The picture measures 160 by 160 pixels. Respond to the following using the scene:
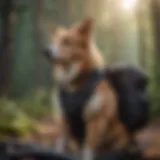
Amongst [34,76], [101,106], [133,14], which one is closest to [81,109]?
[101,106]

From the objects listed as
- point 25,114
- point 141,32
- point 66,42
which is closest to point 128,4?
point 141,32

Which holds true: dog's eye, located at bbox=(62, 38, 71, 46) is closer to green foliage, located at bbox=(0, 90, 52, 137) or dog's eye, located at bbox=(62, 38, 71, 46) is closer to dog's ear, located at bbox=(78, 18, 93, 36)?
dog's ear, located at bbox=(78, 18, 93, 36)

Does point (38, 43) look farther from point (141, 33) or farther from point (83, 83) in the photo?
point (141, 33)

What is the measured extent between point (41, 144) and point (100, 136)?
0.61 feet

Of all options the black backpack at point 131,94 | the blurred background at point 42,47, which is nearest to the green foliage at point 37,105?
the blurred background at point 42,47

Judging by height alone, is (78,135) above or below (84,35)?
below

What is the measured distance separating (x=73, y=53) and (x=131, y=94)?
22cm

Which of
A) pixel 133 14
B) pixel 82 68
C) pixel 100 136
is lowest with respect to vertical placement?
pixel 100 136

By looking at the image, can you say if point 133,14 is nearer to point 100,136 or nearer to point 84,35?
point 84,35

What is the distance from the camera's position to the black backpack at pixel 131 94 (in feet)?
5.70

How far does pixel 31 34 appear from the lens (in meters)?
1.83

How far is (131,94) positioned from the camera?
1.75m

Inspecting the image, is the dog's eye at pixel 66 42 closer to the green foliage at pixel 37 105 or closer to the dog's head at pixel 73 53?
the dog's head at pixel 73 53

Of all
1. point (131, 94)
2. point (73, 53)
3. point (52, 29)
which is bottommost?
point (131, 94)
